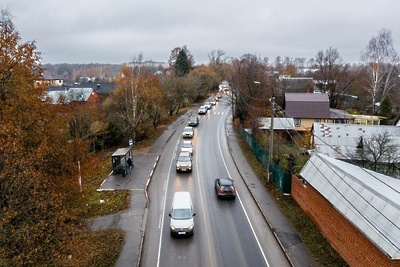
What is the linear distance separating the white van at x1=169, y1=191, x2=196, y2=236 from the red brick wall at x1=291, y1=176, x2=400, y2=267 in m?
6.46

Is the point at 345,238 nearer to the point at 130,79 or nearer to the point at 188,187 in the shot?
the point at 188,187

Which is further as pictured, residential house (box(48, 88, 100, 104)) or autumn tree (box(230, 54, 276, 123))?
autumn tree (box(230, 54, 276, 123))

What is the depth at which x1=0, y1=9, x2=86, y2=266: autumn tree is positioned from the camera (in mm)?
8156

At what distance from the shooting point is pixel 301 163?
25281 millimetres

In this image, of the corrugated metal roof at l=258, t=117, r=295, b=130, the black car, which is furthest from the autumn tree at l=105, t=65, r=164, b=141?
the black car

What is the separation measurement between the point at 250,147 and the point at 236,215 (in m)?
16.3

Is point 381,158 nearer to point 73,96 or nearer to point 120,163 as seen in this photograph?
point 120,163

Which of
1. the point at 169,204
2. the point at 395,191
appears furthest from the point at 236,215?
the point at 395,191

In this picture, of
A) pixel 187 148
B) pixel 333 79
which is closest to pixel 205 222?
pixel 187 148

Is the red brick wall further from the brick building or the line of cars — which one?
the line of cars

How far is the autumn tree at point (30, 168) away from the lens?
816cm

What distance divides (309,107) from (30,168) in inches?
1454

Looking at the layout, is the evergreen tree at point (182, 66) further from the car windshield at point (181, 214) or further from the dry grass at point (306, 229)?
the car windshield at point (181, 214)

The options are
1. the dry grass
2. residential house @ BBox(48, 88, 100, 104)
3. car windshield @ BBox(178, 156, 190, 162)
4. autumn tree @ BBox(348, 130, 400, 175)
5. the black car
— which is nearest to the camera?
the dry grass
